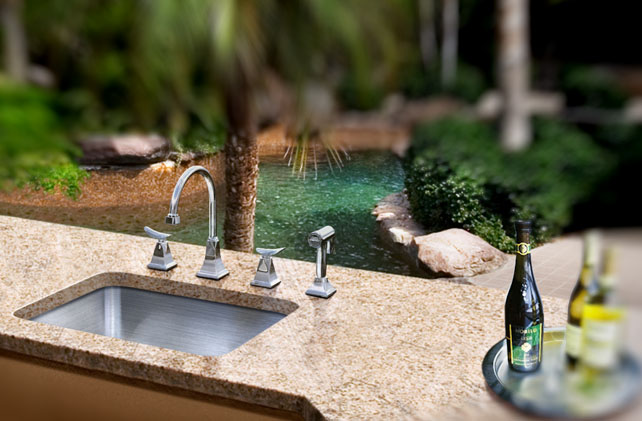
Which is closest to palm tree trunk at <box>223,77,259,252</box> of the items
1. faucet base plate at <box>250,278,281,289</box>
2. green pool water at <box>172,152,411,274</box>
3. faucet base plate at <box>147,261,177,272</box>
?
green pool water at <box>172,152,411,274</box>

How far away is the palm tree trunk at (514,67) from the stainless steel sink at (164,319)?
186 cm

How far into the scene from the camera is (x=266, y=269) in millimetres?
1985

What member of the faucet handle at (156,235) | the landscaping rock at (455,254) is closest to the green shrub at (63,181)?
the faucet handle at (156,235)

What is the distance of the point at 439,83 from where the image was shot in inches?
4.9

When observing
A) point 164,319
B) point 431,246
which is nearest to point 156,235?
point 164,319

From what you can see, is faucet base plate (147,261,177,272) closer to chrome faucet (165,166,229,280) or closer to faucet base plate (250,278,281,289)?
chrome faucet (165,166,229,280)

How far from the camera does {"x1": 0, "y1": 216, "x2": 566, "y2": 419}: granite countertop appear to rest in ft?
4.70

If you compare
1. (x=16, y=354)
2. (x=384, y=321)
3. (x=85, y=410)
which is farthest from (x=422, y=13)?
(x=16, y=354)

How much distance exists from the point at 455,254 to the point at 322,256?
37.6 inches

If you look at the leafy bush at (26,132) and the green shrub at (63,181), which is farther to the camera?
the green shrub at (63,181)

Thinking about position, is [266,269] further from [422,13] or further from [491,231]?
[422,13]

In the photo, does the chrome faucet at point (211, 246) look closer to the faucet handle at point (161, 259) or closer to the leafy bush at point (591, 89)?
the faucet handle at point (161, 259)

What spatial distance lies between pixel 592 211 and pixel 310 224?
101 inches

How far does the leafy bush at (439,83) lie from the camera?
0.40ft
